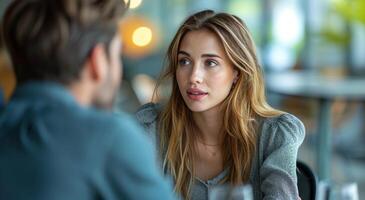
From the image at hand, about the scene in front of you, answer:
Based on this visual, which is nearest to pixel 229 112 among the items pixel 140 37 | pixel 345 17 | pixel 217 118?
pixel 217 118

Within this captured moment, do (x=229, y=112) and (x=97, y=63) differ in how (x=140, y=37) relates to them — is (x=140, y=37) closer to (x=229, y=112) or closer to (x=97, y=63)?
(x=229, y=112)

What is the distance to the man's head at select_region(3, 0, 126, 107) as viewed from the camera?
999mm

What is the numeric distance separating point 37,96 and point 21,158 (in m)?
0.11

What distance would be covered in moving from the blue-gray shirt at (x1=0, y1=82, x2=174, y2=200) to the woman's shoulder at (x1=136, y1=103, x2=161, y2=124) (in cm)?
101

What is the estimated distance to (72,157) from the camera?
3.17 ft

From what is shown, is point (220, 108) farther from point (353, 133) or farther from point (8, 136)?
point (353, 133)

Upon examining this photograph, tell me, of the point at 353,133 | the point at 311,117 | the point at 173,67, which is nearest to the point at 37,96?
the point at 173,67

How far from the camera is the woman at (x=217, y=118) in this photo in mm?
1883

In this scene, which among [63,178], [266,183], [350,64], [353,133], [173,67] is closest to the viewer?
[63,178]

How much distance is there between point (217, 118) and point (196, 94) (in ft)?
0.57

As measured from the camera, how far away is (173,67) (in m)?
2.04

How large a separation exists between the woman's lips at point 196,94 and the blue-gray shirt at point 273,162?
0.57 feet

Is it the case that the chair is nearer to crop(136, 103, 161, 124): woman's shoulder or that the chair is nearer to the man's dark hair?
crop(136, 103, 161, 124): woman's shoulder

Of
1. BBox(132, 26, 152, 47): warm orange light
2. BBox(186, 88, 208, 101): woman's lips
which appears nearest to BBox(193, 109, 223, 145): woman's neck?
BBox(186, 88, 208, 101): woman's lips
